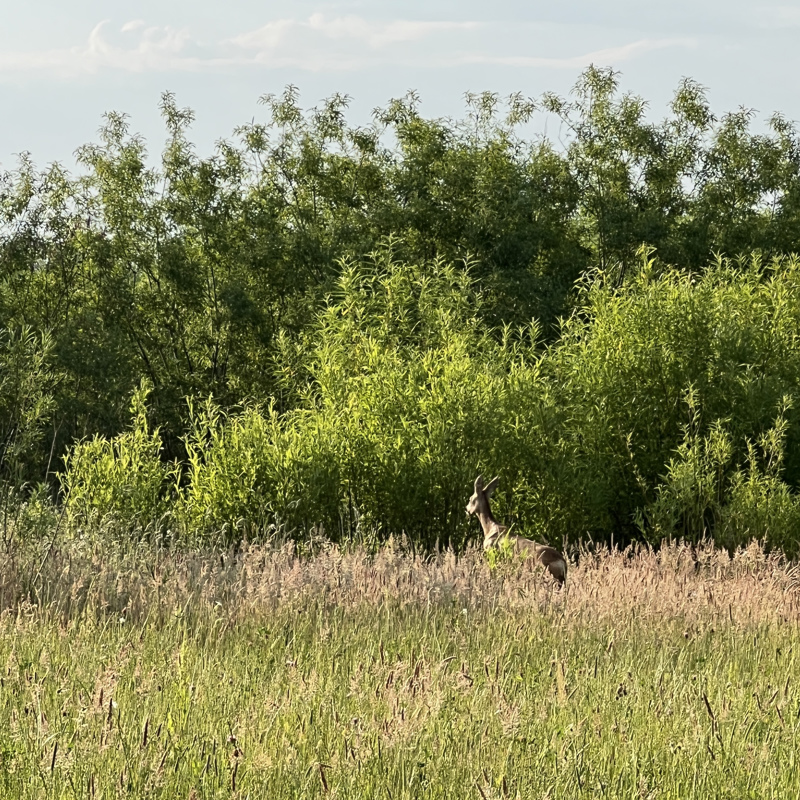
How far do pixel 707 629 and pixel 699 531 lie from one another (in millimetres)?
6441

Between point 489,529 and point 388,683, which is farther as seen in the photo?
point 489,529

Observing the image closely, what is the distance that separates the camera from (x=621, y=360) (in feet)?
45.3

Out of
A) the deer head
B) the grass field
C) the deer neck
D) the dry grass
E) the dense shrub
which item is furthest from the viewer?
the dense shrub

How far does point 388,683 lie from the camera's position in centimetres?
416

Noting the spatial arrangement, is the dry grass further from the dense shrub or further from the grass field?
the dense shrub

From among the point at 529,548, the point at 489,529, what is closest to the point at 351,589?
the point at 529,548

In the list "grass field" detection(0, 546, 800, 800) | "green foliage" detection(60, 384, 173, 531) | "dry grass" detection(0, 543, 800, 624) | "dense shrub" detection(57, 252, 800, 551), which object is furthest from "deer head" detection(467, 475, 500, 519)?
"green foliage" detection(60, 384, 173, 531)

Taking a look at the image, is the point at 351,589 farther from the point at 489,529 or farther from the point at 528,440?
the point at 528,440

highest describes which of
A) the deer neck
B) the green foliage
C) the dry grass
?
the dry grass

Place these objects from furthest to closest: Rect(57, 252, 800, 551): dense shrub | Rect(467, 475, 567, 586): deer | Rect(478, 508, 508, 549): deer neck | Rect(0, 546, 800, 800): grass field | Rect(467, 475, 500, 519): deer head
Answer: Rect(57, 252, 800, 551): dense shrub → Rect(467, 475, 500, 519): deer head → Rect(478, 508, 508, 549): deer neck → Rect(467, 475, 567, 586): deer → Rect(0, 546, 800, 800): grass field

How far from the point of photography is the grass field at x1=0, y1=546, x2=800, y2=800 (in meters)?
3.56

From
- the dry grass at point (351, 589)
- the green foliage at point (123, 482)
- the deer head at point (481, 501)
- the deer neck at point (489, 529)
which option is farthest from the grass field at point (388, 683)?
the green foliage at point (123, 482)

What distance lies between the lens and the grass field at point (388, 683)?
356 centimetres

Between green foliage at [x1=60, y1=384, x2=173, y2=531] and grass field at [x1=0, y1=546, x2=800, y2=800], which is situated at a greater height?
grass field at [x1=0, y1=546, x2=800, y2=800]
